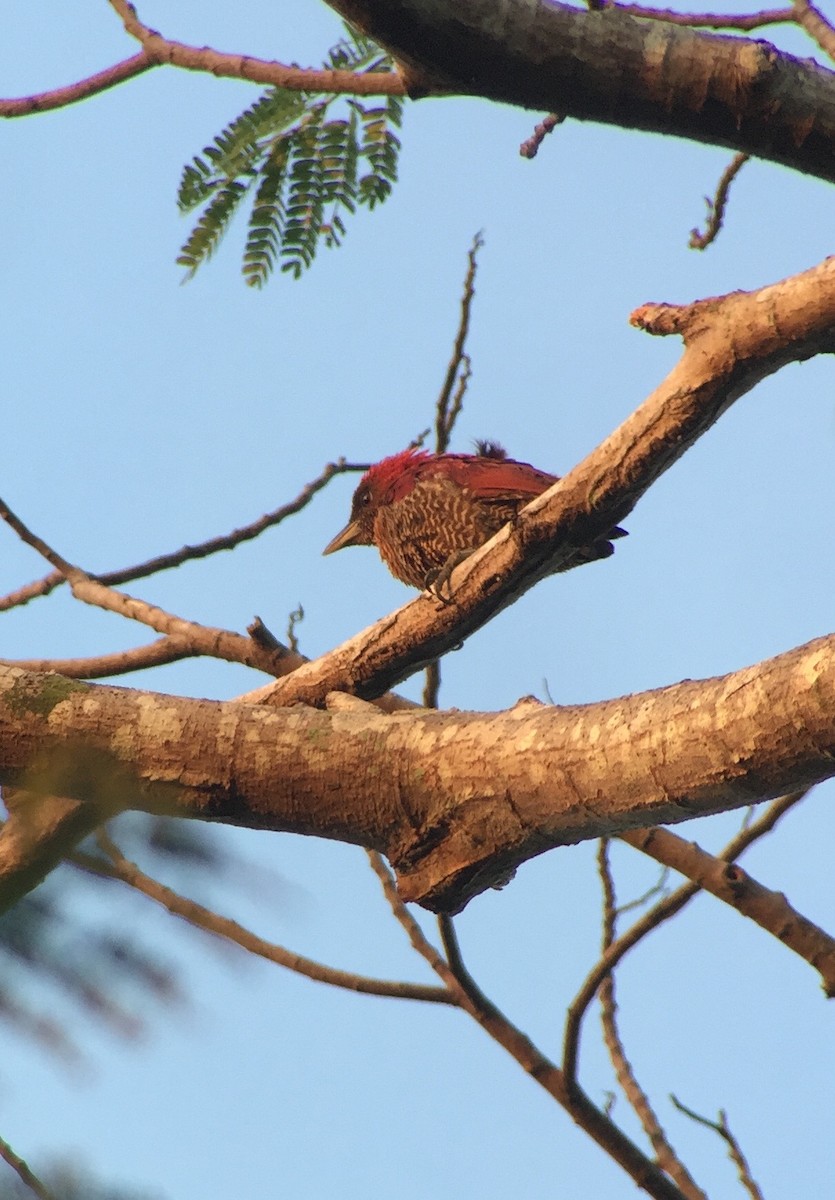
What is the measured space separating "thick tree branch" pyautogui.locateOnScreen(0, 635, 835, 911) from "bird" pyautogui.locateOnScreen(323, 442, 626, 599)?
203 cm

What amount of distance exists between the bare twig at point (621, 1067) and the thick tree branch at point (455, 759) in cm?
152

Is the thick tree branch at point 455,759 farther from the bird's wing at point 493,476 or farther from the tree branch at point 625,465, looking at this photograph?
the bird's wing at point 493,476

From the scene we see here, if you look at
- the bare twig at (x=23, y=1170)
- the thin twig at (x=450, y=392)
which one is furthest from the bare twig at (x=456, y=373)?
the bare twig at (x=23, y=1170)

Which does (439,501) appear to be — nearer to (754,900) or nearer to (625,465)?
(754,900)

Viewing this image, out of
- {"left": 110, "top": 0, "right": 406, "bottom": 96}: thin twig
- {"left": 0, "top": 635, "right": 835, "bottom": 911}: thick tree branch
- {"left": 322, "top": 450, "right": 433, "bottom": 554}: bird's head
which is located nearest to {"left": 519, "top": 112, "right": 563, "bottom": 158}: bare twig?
{"left": 110, "top": 0, "right": 406, "bottom": 96}: thin twig

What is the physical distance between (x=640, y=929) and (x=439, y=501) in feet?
6.02

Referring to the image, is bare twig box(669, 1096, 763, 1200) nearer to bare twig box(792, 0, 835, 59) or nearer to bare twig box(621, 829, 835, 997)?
bare twig box(621, 829, 835, 997)

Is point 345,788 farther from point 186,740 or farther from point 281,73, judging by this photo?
point 281,73

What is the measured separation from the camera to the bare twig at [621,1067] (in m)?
4.10

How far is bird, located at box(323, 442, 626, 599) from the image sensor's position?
507 centimetres

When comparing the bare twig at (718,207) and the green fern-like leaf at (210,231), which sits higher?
the bare twig at (718,207)

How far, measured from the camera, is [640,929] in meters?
4.03

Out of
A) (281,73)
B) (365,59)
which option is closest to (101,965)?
(281,73)

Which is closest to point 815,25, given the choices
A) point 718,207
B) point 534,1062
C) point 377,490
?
point 718,207
